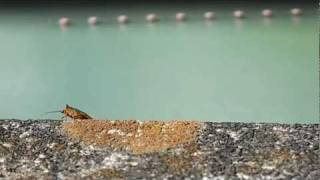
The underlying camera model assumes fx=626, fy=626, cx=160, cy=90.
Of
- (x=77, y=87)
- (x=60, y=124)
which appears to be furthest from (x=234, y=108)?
(x=60, y=124)

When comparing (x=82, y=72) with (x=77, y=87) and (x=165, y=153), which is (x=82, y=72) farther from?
(x=165, y=153)

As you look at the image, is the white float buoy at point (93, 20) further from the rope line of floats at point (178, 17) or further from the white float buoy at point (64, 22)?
the white float buoy at point (64, 22)

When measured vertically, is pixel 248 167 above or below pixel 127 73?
below

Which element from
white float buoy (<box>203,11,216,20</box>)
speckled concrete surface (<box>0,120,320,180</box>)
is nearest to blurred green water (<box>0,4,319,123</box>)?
white float buoy (<box>203,11,216,20</box>)

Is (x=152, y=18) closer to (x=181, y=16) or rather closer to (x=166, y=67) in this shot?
(x=181, y=16)

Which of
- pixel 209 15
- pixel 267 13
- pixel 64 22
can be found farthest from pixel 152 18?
pixel 267 13

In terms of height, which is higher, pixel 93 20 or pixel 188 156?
pixel 93 20

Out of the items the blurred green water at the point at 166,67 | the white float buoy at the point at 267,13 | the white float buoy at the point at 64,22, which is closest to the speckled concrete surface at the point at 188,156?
the blurred green water at the point at 166,67

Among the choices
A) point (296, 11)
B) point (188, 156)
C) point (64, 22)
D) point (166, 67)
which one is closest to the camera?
point (188, 156)
